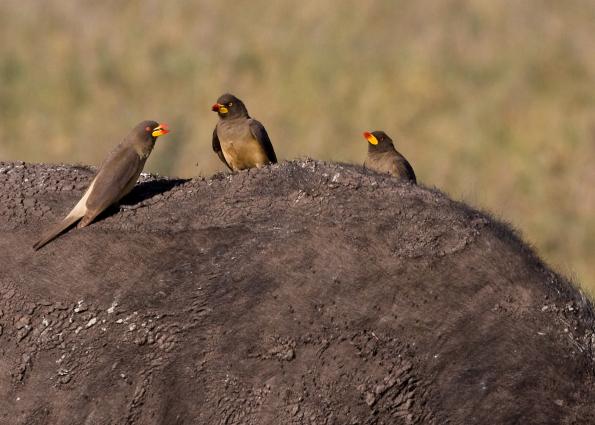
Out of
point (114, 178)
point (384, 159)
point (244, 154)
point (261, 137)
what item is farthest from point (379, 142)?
point (114, 178)

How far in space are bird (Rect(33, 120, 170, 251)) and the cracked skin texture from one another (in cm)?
10

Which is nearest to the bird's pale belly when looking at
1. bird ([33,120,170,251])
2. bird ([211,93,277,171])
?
bird ([211,93,277,171])

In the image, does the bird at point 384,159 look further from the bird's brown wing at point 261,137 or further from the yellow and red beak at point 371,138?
the bird's brown wing at point 261,137

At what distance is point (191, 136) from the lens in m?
24.8

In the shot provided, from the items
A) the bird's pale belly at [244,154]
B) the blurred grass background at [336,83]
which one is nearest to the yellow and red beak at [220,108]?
the bird's pale belly at [244,154]

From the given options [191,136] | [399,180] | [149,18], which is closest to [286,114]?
[191,136]

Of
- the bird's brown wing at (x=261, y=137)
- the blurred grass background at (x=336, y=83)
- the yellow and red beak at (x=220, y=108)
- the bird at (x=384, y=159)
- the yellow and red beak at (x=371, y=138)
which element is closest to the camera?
the bird's brown wing at (x=261, y=137)

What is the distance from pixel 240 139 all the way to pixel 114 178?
191 cm

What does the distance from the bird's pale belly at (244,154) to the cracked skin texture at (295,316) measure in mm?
1657

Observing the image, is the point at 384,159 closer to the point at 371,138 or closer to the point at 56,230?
the point at 371,138

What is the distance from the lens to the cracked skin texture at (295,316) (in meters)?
7.86

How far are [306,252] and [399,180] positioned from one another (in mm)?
982

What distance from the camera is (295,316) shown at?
8055 mm

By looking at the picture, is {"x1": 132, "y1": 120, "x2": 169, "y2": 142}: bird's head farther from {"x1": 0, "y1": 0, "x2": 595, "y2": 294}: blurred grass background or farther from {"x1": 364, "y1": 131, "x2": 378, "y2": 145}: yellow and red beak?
{"x1": 0, "y1": 0, "x2": 595, "y2": 294}: blurred grass background
